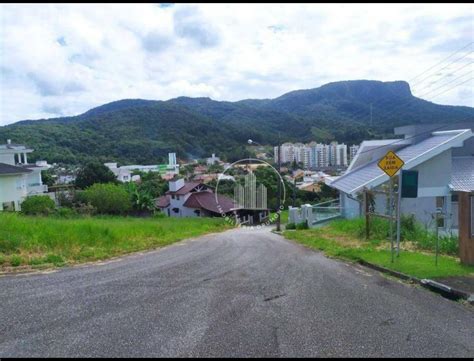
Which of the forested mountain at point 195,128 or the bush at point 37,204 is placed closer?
the bush at point 37,204

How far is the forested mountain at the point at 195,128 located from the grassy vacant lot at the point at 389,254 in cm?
5325

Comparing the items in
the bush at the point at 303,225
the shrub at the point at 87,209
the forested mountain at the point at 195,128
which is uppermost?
the forested mountain at the point at 195,128

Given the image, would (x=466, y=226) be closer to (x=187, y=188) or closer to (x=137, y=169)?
(x=187, y=188)

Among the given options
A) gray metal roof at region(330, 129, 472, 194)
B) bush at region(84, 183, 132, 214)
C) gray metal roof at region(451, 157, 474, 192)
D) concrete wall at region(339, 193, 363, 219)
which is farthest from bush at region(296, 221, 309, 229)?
bush at region(84, 183, 132, 214)

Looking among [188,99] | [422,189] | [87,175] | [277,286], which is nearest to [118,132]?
[87,175]

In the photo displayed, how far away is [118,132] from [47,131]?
61.1 ft

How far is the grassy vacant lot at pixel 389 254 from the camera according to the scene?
8.52 metres

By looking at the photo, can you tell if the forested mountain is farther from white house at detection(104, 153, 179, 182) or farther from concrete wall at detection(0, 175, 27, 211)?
concrete wall at detection(0, 175, 27, 211)

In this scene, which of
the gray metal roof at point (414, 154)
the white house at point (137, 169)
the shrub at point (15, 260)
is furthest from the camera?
the white house at point (137, 169)

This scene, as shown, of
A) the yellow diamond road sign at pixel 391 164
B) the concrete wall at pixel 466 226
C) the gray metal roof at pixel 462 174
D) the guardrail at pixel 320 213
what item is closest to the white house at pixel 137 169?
the guardrail at pixel 320 213

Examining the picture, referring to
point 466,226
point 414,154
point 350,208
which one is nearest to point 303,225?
Result: point 350,208

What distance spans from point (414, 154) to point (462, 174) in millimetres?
2954

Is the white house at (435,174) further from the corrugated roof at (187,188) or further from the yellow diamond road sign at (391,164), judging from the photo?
the corrugated roof at (187,188)

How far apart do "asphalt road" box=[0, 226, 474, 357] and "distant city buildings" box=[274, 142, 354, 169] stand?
154 feet
